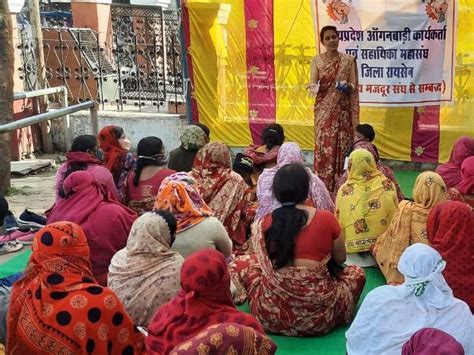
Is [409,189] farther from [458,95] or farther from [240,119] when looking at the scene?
[240,119]

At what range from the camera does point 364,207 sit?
4.34 metres

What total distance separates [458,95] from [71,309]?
566 centimetres

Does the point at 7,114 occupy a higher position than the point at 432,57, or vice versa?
the point at 432,57

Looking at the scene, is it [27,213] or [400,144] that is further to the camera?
[400,144]

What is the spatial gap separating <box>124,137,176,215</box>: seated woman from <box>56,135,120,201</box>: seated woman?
0.15 m

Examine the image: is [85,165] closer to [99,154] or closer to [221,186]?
[99,154]

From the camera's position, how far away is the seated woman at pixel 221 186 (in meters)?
4.48

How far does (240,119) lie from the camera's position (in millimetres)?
7918

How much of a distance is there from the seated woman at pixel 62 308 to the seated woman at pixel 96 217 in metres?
1.22

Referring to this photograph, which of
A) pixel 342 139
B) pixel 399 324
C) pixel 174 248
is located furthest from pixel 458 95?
pixel 399 324

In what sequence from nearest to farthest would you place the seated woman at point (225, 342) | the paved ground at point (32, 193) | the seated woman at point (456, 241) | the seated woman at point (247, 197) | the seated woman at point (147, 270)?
1. the seated woman at point (225, 342)
2. the seated woman at point (147, 270)
3. the seated woman at point (456, 241)
4. the seated woman at point (247, 197)
5. the paved ground at point (32, 193)

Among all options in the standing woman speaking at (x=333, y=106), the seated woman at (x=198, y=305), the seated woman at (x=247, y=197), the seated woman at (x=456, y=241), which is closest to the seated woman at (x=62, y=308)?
the seated woman at (x=198, y=305)

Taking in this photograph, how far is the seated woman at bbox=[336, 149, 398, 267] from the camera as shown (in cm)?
433

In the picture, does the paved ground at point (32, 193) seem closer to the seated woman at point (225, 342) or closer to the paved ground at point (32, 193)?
the paved ground at point (32, 193)
